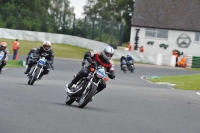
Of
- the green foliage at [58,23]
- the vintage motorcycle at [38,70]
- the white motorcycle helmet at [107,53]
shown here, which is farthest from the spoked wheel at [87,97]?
the green foliage at [58,23]

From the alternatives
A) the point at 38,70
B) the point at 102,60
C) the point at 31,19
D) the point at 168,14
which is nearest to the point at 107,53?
the point at 102,60

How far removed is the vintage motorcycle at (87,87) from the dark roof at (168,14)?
53.0 m

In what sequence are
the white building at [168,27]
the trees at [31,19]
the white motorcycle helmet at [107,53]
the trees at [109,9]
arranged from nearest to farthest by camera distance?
1. the white motorcycle helmet at [107,53]
2. the white building at [168,27]
3. the trees at [31,19]
4. the trees at [109,9]

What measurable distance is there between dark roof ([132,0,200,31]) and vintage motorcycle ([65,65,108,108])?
53.0m

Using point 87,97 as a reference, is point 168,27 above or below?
above

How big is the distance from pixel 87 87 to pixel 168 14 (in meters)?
55.1

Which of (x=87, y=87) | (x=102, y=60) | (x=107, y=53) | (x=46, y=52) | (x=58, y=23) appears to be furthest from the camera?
(x=58, y=23)

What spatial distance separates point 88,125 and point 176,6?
59134mm

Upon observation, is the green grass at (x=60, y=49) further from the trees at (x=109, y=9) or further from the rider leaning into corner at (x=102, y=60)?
the rider leaning into corner at (x=102, y=60)

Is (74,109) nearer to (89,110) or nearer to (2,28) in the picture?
(89,110)

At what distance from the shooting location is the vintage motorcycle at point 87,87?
44.9 feet

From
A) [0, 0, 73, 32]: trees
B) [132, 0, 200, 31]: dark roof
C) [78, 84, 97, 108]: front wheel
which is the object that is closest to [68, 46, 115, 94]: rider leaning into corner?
[78, 84, 97, 108]: front wheel

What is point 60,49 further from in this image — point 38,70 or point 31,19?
point 38,70

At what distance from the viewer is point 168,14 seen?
6806cm
